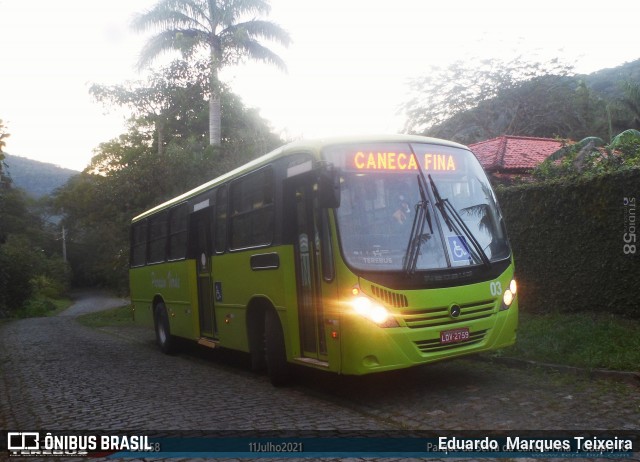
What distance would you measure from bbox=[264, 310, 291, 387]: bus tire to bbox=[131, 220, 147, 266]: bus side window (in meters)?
7.39

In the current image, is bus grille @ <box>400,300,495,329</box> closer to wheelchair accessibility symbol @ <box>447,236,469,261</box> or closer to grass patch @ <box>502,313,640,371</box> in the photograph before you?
wheelchair accessibility symbol @ <box>447,236,469,261</box>

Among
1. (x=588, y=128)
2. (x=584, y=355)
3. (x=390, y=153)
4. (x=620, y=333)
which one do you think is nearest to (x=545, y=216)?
(x=620, y=333)

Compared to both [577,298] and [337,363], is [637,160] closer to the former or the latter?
[577,298]

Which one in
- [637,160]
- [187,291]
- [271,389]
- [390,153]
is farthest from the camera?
[637,160]

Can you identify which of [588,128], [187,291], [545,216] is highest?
[588,128]

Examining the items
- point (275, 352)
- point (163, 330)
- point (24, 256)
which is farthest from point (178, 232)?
point (24, 256)

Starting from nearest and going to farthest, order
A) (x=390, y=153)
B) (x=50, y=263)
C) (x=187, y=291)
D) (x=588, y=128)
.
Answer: (x=390, y=153) → (x=187, y=291) → (x=588, y=128) → (x=50, y=263)

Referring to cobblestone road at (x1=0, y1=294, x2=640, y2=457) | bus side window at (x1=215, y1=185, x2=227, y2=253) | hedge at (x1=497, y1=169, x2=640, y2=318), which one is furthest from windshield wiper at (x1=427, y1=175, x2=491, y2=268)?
hedge at (x1=497, y1=169, x2=640, y2=318)

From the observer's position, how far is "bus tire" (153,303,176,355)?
13789mm

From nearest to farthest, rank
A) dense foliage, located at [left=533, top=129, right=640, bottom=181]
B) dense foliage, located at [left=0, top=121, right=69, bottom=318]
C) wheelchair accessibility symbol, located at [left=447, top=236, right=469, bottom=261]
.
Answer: wheelchair accessibility symbol, located at [left=447, top=236, right=469, bottom=261] → dense foliage, located at [left=533, top=129, right=640, bottom=181] → dense foliage, located at [left=0, top=121, right=69, bottom=318]

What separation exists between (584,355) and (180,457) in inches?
218

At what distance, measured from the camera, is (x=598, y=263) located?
1116cm

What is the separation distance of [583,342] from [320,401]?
4.04 metres

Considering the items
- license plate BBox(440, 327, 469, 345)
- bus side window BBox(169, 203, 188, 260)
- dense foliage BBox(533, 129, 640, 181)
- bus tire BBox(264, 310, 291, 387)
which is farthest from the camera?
dense foliage BBox(533, 129, 640, 181)
